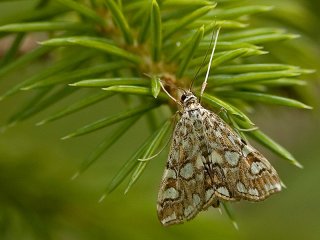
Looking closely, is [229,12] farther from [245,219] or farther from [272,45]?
[245,219]

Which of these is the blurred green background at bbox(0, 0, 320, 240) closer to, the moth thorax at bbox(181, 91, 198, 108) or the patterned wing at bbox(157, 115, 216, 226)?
the patterned wing at bbox(157, 115, 216, 226)

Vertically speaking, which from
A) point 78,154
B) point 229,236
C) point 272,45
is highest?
point 78,154

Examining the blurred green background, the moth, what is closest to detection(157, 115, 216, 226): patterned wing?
the moth

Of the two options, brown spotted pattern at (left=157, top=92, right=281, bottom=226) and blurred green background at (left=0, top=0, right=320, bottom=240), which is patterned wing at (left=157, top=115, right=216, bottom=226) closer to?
brown spotted pattern at (left=157, top=92, right=281, bottom=226)

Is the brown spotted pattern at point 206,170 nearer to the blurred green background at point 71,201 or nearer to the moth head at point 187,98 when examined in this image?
the moth head at point 187,98

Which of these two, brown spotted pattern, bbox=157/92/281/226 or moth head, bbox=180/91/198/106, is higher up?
moth head, bbox=180/91/198/106

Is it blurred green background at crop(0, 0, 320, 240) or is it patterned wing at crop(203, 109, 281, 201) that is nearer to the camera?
patterned wing at crop(203, 109, 281, 201)

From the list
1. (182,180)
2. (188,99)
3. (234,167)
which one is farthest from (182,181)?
(188,99)

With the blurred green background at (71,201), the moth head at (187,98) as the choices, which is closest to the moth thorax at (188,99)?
the moth head at (187,98)

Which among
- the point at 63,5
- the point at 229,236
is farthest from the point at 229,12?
Answer: the point at 229,236
